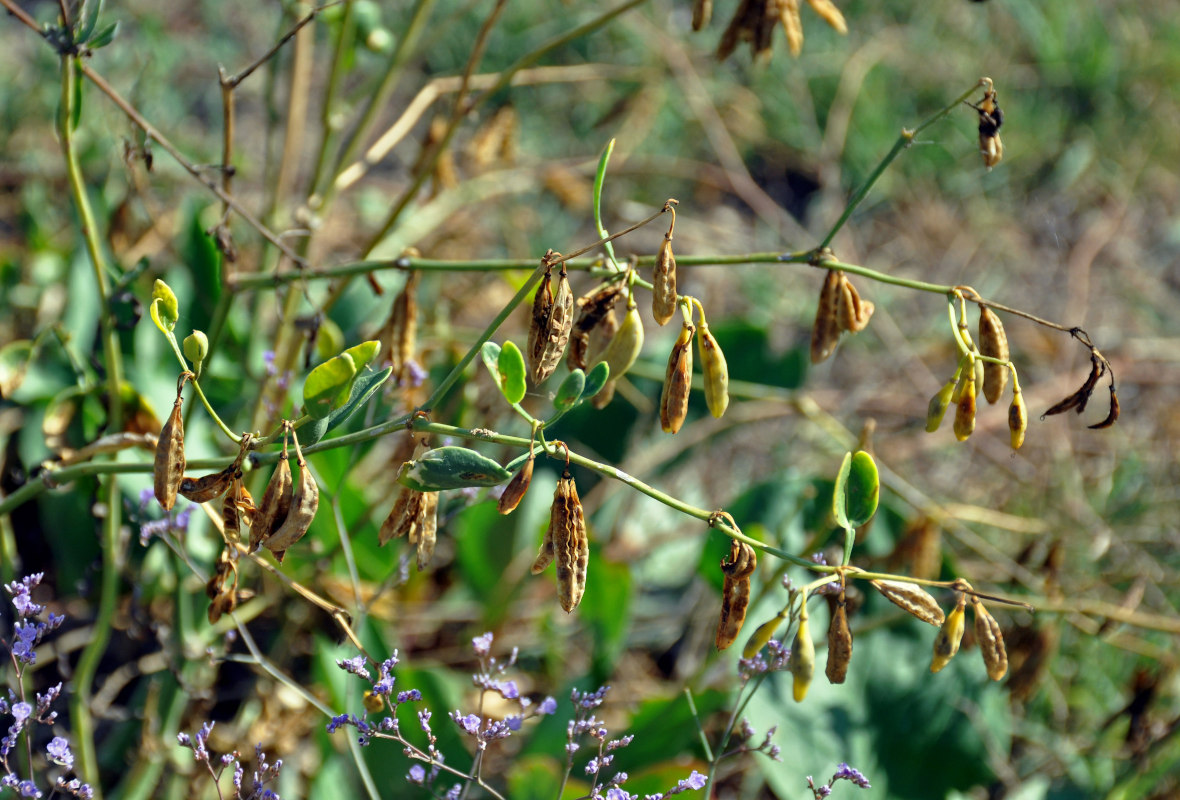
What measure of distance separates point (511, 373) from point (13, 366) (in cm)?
83

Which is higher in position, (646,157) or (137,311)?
(137,311)

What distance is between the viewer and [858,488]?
0.82 m

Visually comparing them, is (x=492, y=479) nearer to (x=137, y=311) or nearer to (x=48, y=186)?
(x=137, y=311)

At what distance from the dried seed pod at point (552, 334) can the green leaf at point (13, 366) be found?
0.68 meters

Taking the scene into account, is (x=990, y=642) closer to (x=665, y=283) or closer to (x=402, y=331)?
(x=665, y=283)

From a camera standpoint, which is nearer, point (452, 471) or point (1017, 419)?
point (452, 471)

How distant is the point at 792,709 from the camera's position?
133 centimetres

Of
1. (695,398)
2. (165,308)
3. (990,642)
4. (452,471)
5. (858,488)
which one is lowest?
(695,398)

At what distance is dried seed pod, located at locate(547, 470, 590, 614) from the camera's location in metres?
0.74

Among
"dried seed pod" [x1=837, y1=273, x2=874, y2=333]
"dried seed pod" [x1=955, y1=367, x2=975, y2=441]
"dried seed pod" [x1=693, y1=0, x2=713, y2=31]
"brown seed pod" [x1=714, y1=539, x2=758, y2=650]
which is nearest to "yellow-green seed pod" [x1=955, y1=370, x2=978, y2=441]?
"dried seed pod" [x1=955, y1=367, x2=975, y2=441]

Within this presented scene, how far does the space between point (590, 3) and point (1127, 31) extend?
1879 mm

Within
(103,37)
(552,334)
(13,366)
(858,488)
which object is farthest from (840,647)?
(13,366)

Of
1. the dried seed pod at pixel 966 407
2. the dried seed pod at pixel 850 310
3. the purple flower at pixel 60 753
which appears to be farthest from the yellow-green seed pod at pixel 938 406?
the purple flower at pixel 60 753

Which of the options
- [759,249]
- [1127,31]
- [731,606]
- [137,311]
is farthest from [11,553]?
[1127,31]
